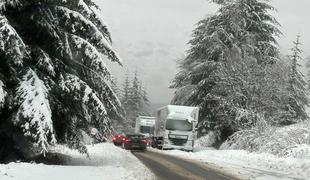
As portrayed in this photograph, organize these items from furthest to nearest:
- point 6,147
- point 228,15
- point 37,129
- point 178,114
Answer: point 228,15 → point 178,114 → point 6,147 → point 37,129

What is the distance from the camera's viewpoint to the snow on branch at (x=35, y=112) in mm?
17562

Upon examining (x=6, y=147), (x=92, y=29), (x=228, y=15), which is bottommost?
(x=6, y=147)

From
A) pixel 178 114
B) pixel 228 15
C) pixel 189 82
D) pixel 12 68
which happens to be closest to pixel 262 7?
pixel 228 15

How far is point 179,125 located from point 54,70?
25732 millimetres

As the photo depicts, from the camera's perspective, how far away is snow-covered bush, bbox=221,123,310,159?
30484 mm

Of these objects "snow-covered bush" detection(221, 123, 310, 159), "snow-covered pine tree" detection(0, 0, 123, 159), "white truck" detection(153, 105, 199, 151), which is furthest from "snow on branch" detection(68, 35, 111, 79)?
"white truck" detection(153, 105, 199, 151)

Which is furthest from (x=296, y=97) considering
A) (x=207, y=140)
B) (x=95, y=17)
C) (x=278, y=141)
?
(x=95, y=17)

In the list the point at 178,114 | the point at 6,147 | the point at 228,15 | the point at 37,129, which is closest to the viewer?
the point at 37,129

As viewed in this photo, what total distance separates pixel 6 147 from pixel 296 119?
37.9 metres

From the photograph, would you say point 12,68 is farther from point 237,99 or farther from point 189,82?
point 189,82

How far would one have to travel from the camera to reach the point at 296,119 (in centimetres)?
5266

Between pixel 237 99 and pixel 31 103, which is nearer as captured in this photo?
pixel 31 103

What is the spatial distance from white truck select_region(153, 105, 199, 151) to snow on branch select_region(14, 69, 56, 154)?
26489 millimetres

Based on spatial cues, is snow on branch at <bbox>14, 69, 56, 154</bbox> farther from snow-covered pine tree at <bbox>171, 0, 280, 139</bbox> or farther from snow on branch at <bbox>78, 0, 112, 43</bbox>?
snow-covered pine tree at <bbox>171, 0, 280, 139</bbox>
